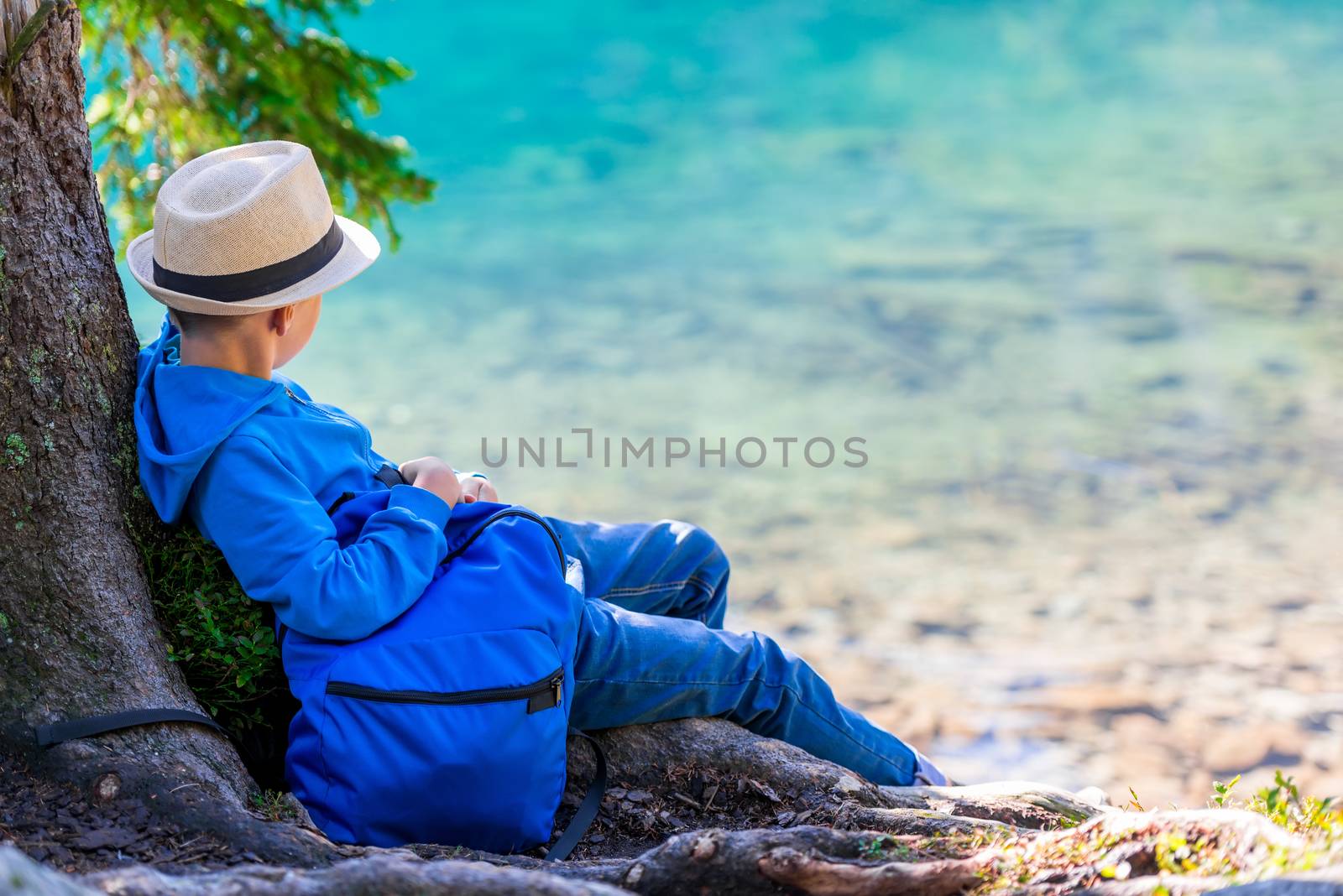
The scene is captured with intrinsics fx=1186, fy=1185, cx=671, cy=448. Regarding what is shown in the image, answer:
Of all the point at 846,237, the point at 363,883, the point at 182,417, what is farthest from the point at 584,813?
the point at 846,237

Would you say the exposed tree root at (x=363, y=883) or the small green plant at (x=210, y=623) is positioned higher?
→ the small green plant at (x=210, y=623)

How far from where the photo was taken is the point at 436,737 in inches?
84.4

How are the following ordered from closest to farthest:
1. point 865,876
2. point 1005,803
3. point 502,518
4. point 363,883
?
point 363,883, point 865,876, point 502,518, point 1005,803

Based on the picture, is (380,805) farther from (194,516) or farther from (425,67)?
(425,67)

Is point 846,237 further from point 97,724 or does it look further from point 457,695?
point 97,724

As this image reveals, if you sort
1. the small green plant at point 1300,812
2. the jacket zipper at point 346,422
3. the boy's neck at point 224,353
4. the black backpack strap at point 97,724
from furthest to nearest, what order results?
the jacket zipper at point 346,422 < the boy's neck at point 224,353 < the black backpack strap at point 97,724 < the small green plant at point 1300,812

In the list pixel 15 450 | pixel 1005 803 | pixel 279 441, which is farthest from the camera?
pixel 1005 803

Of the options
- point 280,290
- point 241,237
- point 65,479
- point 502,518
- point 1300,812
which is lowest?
point 1300,812

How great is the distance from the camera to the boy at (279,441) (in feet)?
7.03

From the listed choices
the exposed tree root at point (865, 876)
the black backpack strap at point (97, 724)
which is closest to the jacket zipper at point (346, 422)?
the black backpack strap at point (97, 724)

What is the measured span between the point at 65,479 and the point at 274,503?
0.40m

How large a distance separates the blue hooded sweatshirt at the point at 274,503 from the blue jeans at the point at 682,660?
45 cm

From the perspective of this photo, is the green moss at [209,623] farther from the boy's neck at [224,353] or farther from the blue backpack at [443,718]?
the boy's neck at [224,353]

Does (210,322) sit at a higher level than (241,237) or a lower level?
lower
